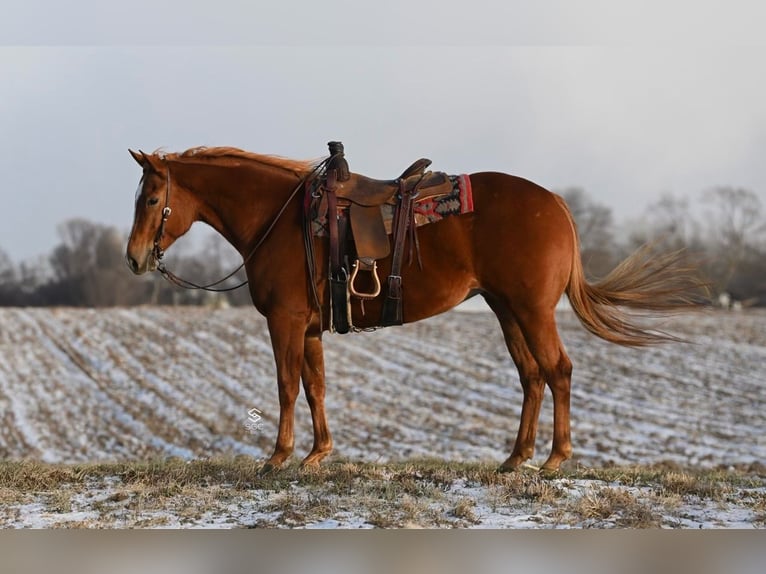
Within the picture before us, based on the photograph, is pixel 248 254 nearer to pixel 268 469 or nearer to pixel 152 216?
pixel 152 216

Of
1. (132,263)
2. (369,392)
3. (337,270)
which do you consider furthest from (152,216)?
(369,392)

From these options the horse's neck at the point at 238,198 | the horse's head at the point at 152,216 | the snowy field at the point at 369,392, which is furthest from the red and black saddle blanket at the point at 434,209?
the snowy field at the point at 369,392

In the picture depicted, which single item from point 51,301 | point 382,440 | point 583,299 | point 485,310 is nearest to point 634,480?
point 583,299

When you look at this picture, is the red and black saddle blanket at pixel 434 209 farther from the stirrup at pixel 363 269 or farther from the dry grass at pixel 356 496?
the dry grass at pixel 356 496

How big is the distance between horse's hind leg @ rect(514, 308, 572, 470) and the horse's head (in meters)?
2.82

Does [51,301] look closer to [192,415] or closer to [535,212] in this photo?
[192,415]

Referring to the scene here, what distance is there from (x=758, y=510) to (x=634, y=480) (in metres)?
0.95

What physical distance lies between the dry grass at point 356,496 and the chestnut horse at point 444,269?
1.36 ft

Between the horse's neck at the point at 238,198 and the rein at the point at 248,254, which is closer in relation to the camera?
the rein at the point at 248,254

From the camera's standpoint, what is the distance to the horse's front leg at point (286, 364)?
5.83 m

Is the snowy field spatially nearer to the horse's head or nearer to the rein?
the rein

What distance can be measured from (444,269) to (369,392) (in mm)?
11520

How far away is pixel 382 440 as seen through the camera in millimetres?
13977

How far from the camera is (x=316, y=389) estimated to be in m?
6.23
